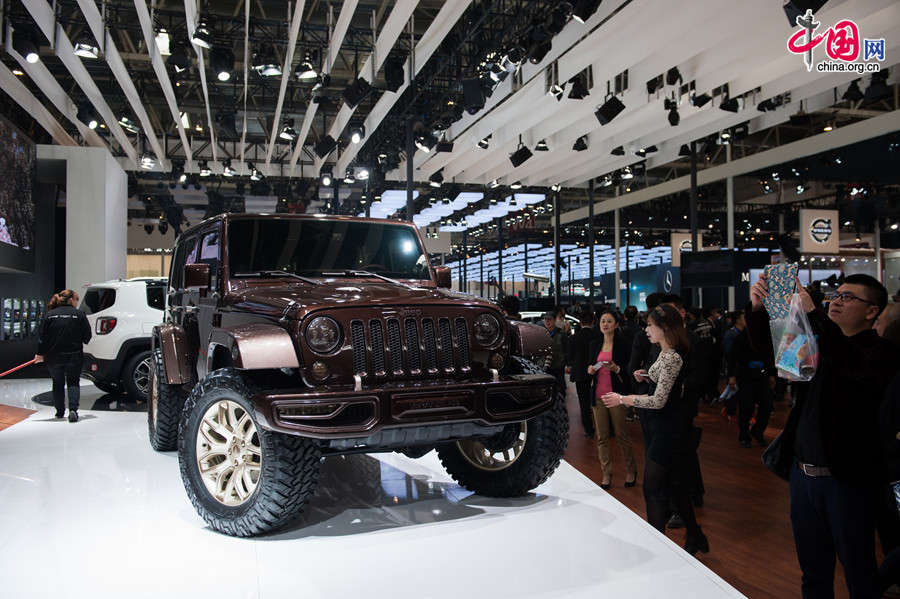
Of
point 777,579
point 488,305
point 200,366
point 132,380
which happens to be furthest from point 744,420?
point 132,380

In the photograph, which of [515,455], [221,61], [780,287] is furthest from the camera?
[221,61]

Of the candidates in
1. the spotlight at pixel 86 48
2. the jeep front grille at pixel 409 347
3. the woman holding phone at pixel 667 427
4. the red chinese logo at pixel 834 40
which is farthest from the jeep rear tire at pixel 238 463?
the red chinese logo at pixel 834 40

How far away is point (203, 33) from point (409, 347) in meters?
7.21

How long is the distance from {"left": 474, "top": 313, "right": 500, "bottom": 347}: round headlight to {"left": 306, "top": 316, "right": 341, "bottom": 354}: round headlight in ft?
2.53

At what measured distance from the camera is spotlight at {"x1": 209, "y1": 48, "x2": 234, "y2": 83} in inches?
396

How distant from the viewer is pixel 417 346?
3.67m

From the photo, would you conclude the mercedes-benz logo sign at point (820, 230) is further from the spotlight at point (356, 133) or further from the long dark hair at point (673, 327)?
the long dark hair at point (673, 327)

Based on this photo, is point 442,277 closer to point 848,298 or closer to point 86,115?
point 848,298

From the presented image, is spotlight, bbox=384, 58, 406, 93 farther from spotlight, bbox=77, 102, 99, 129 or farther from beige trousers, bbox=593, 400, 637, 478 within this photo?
beige trousers, bbox=593, 400, 637, 478

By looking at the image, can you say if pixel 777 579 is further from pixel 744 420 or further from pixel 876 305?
pixel 744 420

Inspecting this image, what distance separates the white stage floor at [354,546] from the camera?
3010mm

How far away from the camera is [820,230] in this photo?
16.3 metres

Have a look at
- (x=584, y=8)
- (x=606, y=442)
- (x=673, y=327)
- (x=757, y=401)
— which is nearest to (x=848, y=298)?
(x=673, y=327)

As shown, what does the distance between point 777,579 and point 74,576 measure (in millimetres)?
3755
